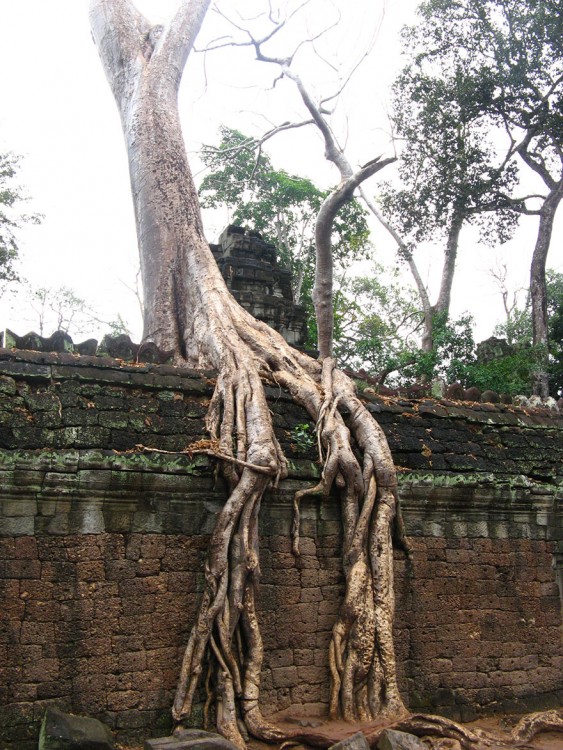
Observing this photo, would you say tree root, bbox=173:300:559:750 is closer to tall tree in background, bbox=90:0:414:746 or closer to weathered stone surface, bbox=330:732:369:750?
tall tree in background, bbox=90:0:414:746

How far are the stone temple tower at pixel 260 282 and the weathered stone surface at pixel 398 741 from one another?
20.1ft

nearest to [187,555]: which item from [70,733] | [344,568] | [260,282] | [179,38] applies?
[344,568]

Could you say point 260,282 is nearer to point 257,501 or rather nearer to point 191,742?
point 257,501

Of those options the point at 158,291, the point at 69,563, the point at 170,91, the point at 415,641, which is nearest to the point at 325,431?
the point at 415,641

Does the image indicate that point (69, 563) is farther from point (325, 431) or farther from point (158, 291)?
point (158, 291)

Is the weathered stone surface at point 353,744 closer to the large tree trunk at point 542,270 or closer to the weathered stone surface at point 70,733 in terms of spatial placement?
the weathered stone surface at point 70,733

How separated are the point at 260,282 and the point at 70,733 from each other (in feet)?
24.2

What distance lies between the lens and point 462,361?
13.2 m

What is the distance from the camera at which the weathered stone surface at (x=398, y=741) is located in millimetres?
4867

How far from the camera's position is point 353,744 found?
4719 mm

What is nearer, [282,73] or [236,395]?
[236,395]

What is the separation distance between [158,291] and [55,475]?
163 inches

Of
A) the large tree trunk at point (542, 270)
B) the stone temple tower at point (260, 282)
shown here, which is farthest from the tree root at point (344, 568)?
the large tree trunk at point (542, 270)

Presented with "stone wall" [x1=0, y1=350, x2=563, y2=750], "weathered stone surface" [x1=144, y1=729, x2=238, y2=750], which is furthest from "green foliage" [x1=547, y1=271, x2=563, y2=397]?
"weathered stone surface" [x1=144, y1=729, x2=238, y2=750]
